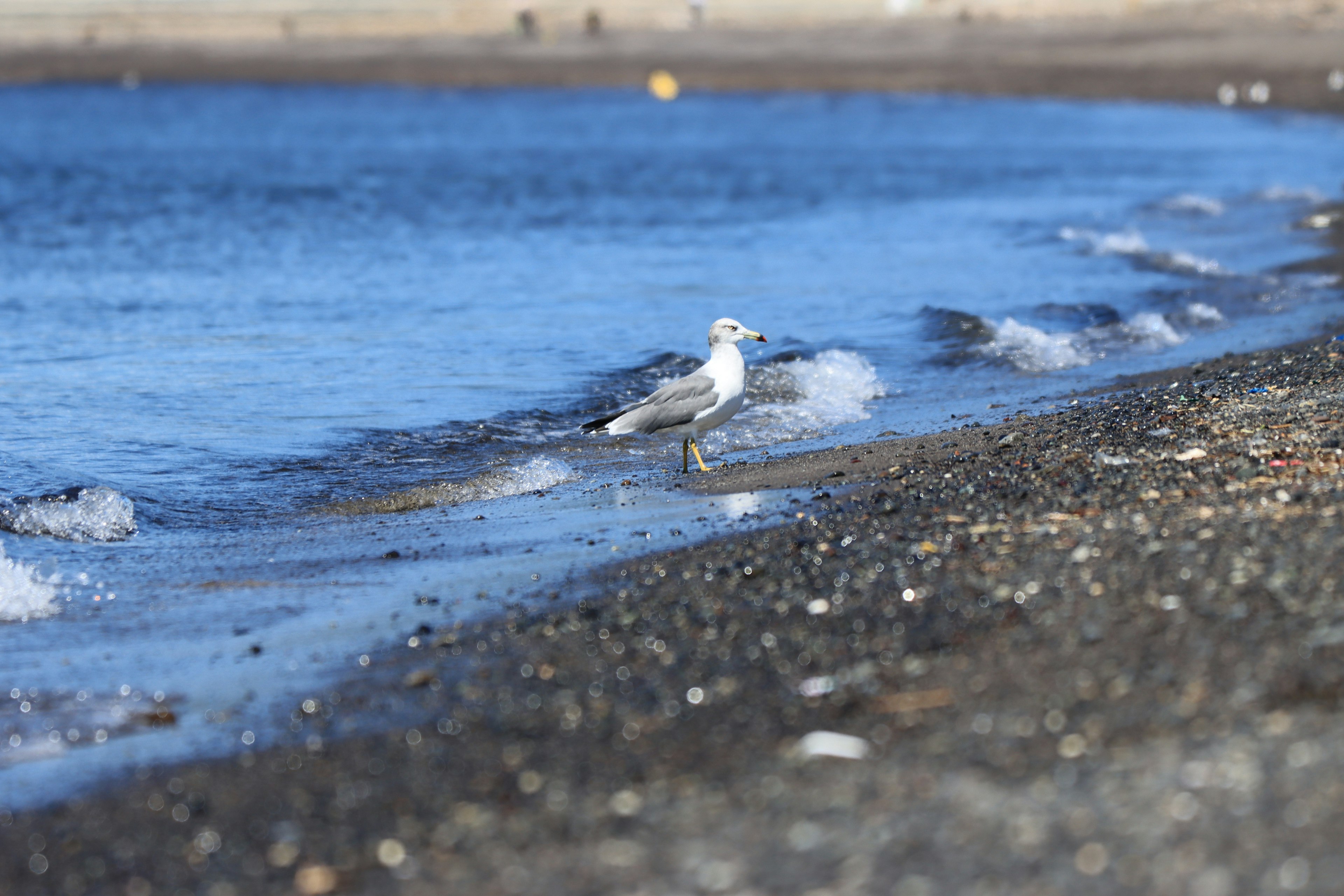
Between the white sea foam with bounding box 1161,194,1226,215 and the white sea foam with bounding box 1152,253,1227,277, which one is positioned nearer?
the white sea foam with bounding box 1152,253,1227,277

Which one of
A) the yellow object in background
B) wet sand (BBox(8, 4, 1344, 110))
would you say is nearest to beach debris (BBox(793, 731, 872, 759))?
wet sand (BBox(8, 4, 1344, 110))

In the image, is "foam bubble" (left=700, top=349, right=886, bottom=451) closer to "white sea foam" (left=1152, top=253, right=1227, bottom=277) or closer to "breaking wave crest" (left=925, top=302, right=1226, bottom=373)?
"breaking wave crest" (left=925, top=302, right=1226, bottom=373)

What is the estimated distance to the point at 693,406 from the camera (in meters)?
9.29

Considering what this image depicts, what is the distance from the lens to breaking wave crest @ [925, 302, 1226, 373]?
44.2ft

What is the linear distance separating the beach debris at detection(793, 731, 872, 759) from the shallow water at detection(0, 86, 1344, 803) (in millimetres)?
2097

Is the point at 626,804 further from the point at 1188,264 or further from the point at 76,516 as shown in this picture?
the point at 1188,264

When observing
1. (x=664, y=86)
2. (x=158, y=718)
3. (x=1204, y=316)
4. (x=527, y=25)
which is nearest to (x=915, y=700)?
(x=158, y=718)

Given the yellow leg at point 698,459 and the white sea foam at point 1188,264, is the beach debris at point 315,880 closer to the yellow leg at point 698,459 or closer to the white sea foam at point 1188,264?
the yellow leg at point 698,459

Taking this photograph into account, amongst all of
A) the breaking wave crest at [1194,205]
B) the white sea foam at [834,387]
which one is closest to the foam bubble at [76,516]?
the white sea foam at [834,387]

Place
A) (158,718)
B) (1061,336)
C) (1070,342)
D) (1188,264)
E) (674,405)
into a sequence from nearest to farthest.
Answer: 1. (158,718)
2. (674,405)
3. (1070,342)
4. (1061,336)
5. (1188,264)

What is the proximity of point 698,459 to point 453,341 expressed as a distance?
6.11 metres

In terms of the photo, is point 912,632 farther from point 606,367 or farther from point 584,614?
point 606,367

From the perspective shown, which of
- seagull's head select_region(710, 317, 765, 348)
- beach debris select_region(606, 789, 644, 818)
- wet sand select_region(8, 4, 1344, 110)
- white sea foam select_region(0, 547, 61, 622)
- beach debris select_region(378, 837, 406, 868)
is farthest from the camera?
wet sand select_region(8, 4, 1344, 110)

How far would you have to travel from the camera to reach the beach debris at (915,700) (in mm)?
4895
